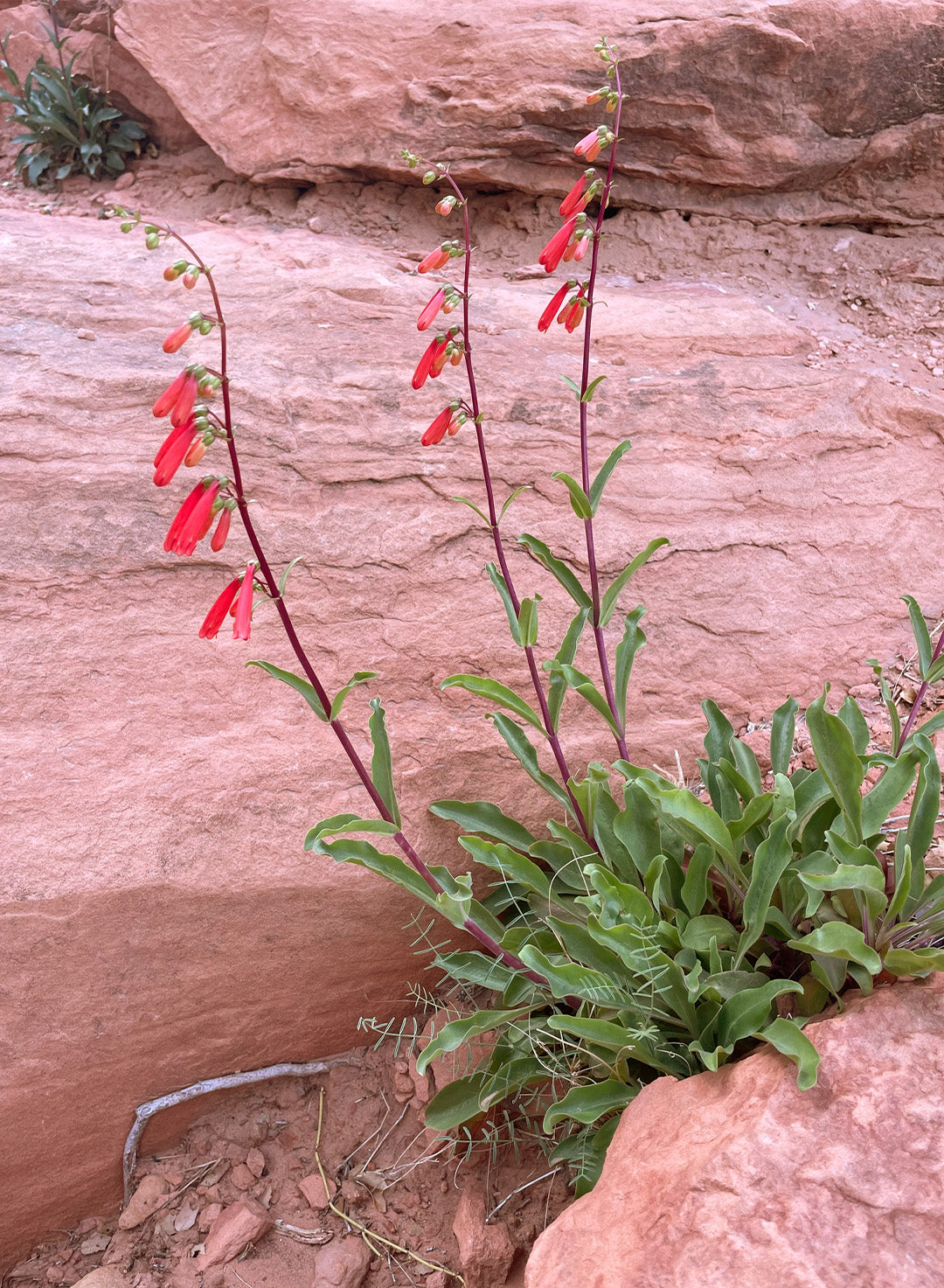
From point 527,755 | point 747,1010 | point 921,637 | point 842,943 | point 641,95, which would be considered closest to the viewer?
point 842,943

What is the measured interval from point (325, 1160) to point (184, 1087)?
17.1 inches

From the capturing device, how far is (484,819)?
2.54 meters

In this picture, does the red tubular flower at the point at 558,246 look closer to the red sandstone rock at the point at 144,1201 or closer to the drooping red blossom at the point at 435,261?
the drooping red blossom at the point at 435,261

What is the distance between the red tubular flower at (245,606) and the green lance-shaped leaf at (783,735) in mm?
1375

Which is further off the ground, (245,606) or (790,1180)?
(245,606)

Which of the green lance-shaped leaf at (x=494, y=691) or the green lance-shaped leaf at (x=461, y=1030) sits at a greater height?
the green lance-shaped leaf at (x=494, y=691)

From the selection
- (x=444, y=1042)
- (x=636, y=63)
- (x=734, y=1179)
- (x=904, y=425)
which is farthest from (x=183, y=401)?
(x=636, y=63)

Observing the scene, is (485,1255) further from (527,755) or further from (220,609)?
(220,609)

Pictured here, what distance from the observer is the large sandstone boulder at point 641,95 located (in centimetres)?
406

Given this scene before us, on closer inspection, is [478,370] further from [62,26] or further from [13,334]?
[62,26]

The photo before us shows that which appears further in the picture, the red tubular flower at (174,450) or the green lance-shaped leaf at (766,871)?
the green lance-shaped leaf at (766,871)

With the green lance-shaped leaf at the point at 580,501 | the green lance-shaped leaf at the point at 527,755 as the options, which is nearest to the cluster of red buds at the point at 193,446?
the green lance-shaped leaf at the point at 580,501

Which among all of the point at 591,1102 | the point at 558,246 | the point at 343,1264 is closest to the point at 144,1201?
the point at 343,1264

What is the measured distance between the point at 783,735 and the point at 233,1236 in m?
1.89
